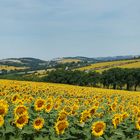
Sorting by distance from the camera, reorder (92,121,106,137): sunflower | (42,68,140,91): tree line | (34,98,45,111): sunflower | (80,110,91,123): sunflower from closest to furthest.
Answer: (92,121,106,137): sunflower
(80,110,91,123): sunflower
(34,98,45,111): sunflower
(42,68,140,91): tree line

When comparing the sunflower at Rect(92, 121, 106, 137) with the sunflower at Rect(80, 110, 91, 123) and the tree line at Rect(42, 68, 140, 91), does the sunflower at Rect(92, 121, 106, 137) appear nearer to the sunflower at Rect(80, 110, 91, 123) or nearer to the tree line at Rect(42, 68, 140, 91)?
the sunflower at Rect(80, 110, 91, 123)

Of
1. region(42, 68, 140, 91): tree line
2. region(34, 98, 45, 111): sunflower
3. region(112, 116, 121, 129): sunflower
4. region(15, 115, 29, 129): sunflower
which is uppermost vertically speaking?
Answer: region(34, 98, 45, 111): sunflower

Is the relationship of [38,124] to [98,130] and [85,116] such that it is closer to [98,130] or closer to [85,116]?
[98,130]

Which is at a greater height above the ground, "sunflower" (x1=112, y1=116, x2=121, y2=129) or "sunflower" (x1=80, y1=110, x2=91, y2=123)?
"sunflower" (x1=80, y1=110, x2=91, y2=123)

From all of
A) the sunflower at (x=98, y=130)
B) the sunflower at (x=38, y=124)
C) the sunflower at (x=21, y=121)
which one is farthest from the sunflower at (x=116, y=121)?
the sunflower at (x=21, y=121)

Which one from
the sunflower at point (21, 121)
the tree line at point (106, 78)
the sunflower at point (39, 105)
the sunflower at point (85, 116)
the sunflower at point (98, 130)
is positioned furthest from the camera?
the tree line at point (106, 78)

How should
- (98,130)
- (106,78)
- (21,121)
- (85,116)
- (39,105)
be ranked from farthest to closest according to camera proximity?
(106,78), (39,105), (85,116), (98,130), (21,121)

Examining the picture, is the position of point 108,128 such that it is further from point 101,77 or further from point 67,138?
point 101,77

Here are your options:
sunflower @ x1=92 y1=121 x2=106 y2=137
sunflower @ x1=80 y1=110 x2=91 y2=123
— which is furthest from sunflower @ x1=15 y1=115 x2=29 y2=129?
sunflower @ x1=80 y1=110 x2=91 y2=123

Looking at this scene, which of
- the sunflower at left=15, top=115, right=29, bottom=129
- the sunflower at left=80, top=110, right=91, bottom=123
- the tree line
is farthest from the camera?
the tree line

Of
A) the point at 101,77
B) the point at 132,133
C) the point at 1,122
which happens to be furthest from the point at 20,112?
the point at 101,77

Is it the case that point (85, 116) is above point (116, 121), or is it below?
above

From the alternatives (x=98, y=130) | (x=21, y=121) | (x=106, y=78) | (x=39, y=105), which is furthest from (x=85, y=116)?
(x=106, y=78)

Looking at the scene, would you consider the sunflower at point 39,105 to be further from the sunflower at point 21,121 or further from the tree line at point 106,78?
the tree line at point 106,78
